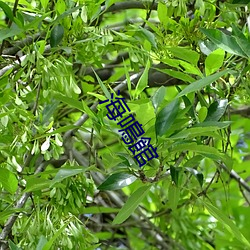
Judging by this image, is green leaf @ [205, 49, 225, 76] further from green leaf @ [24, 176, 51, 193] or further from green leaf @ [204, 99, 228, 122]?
green leaf @ [24, 176, 51, 193]

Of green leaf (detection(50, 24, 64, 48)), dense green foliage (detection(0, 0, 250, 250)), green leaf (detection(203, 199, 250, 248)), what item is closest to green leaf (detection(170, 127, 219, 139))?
dense green foliage (detection(0, 0, 250, 250))

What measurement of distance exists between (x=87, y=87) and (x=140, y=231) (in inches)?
20.6

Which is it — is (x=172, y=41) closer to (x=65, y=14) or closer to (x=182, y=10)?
(x=182, y=10)

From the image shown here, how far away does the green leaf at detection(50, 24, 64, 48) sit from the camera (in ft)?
2.85

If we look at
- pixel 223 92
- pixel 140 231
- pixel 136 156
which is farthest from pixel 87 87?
pixel 140 231

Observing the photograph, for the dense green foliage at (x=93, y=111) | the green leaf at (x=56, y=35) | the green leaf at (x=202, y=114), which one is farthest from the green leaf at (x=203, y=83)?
the green leaf at (x=56, y=35)

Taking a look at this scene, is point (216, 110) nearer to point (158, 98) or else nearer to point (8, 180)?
point (158, 98)

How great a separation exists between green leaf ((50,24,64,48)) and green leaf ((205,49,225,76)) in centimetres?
19

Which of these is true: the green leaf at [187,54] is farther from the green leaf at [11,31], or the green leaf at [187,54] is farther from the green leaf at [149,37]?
the green leaf at [11,31]

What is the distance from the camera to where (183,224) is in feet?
4.39

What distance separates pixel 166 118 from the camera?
771 mm

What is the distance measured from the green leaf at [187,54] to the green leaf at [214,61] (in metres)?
0.02

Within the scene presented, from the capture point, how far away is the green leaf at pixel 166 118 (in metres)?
Result: 0.77

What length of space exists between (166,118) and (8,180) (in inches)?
8.2
